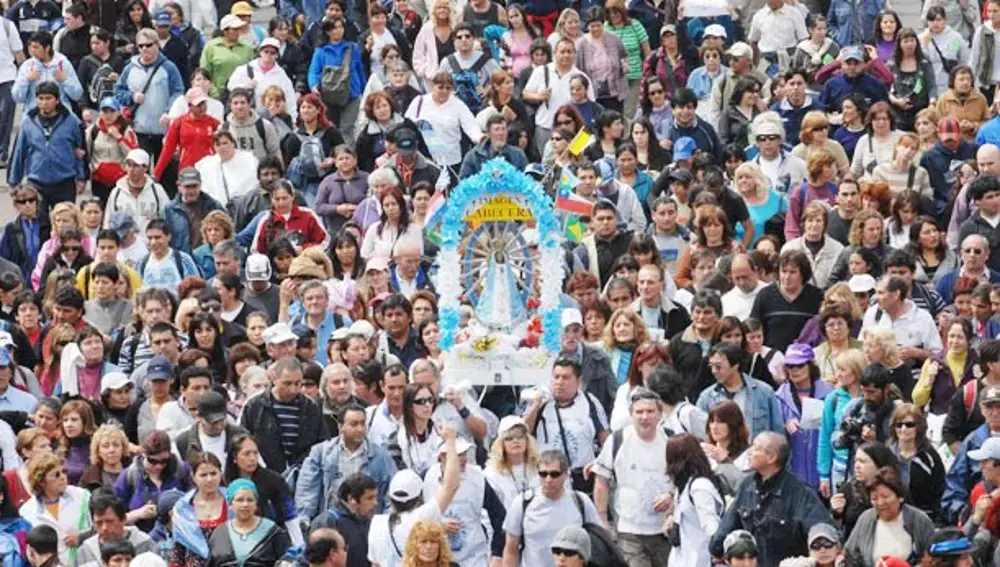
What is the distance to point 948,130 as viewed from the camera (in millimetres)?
29078

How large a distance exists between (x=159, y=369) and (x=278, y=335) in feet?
3.02

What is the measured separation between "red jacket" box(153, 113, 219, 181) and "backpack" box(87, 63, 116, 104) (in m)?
1.71

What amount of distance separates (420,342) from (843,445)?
147 inches

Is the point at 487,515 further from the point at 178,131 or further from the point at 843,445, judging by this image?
the point at 178,131

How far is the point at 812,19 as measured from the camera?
1318 inches

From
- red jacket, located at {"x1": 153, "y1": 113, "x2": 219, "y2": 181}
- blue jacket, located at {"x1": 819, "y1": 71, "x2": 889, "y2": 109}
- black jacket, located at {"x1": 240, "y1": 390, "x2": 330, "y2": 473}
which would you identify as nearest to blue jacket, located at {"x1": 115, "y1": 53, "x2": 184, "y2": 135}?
red jacket, located at {"x1": 153, "y1": 113, "x2": 219, "y2": 181}

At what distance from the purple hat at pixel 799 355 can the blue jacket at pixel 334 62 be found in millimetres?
9550

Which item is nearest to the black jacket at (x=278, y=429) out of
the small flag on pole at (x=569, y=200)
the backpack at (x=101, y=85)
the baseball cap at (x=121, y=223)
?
the small flag on pole at (x=569, y=200)

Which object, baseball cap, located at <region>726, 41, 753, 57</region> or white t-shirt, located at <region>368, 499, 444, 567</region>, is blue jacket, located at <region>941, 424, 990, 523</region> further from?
baseball cap, located at <region>726, 41, 753, 57</region>

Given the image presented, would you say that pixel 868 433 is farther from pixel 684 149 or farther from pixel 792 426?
pixel 684 149

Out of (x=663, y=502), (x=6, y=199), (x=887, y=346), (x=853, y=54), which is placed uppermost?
(x=887, y=346)

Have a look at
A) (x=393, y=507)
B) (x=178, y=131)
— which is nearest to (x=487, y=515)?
(x=393, y=507)

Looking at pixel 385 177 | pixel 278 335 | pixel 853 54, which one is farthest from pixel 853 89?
pixel 278 335

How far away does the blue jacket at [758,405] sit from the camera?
22.9 m
